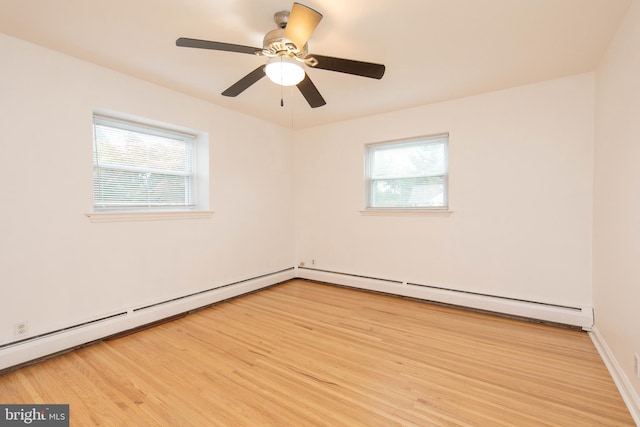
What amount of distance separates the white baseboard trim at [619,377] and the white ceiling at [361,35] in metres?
2.32

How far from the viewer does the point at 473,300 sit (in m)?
3.31

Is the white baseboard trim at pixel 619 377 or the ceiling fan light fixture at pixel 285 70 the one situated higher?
the ceiling fan light fixture at pixel 285 70

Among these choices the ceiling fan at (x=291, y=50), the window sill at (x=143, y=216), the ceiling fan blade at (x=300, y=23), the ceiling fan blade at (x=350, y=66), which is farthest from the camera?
the window sill at (x=143, y=216)

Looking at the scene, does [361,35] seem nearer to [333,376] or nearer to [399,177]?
[399,177]

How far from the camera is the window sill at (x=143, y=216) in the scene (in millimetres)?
2576

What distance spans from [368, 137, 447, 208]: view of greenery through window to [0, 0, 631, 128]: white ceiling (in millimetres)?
874

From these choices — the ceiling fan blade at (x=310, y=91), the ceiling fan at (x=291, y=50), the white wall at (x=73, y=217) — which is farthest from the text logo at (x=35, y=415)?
the ceiling fan blade at (x=310, y=91)

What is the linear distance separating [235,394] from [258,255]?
95.4 inches

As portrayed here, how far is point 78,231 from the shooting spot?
2471 millimetres

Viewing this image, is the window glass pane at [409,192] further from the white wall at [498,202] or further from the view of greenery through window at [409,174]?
the white wall at [498,202]

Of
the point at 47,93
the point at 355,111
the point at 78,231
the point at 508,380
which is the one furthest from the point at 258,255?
the point at 508,380

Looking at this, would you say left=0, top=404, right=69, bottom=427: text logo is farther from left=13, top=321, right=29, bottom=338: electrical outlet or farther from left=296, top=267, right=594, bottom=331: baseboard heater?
left=296, top=267, right=594, bottom=331: baseboard heater

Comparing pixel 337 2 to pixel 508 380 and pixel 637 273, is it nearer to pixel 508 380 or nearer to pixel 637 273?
pixel 637 273

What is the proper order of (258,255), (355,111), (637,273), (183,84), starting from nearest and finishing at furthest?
(637,273), (183,84), (355,111), (258,255)
